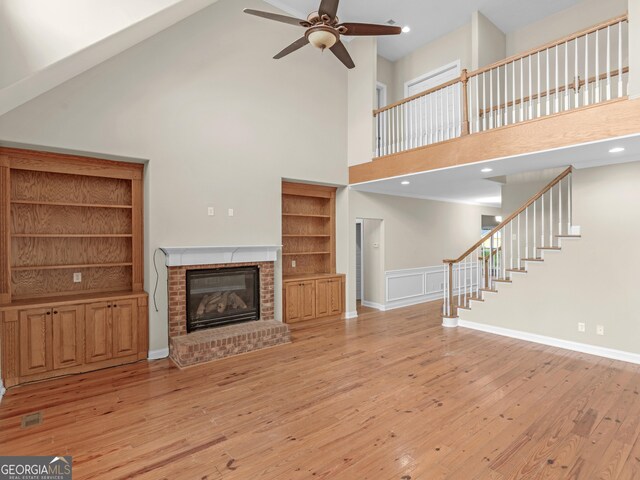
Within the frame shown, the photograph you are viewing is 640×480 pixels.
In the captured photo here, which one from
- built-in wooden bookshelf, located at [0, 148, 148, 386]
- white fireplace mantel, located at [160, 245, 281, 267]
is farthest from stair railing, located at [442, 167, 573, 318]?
built-in wooden bookshelf, located at [0, 148, 148, 386]

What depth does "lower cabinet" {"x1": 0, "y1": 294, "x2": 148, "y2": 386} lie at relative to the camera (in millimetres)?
3477

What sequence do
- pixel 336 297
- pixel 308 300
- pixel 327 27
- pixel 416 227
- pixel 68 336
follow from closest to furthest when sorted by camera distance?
pixel 327 27 < pixel 68 336 < pixel 308 300 < pixel 336 297 < pixel 416 227

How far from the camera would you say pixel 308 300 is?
19.7 feet

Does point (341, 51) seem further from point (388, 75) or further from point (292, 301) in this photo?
point (388, 75)

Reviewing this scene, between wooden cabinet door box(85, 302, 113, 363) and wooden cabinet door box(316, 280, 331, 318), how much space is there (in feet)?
10.7

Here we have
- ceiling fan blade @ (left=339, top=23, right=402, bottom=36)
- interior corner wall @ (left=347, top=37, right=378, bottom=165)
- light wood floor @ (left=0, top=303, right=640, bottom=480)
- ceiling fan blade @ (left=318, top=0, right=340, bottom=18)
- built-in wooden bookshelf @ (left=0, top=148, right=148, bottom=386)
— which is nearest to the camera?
light wood floor @ (left=0, top=303, right=640, bottom=480)

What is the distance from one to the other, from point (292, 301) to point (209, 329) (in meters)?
1.54

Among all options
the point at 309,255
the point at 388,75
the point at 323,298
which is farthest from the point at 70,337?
the point at 388,75

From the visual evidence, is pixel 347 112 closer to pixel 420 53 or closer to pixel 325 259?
pixel 420 53

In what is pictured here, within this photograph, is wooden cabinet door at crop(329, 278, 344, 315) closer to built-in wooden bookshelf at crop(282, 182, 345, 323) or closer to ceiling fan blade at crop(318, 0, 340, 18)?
built-in wooden bookshelf at crop(282, 182, 345, 323)

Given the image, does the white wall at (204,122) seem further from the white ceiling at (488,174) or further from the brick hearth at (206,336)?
the white ceiling at (488,174)

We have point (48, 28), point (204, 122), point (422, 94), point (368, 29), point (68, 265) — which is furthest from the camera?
point (422, 94)

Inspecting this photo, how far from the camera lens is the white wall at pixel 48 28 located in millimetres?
2426

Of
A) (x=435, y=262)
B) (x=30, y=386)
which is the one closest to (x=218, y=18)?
(x=30, y=386)
